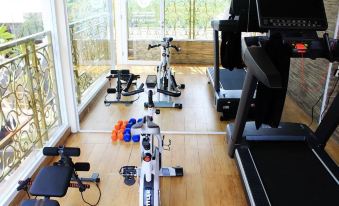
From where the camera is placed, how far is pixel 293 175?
2209mm

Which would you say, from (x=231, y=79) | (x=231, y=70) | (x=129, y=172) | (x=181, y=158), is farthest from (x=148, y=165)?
(x=231, y=79)

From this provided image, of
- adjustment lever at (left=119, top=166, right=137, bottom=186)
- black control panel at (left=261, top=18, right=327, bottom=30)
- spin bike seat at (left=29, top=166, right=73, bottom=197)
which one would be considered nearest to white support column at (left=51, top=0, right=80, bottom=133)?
adjustment lever at (left=119, top=166, right=137, bottom=186)

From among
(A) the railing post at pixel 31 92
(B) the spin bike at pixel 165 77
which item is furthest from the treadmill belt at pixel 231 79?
(A) the railing post at pixel 31 92

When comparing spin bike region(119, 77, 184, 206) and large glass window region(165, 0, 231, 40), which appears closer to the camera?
spin bike region(119, 77, 184, 206)

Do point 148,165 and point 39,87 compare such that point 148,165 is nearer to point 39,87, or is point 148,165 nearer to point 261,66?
point 261,66

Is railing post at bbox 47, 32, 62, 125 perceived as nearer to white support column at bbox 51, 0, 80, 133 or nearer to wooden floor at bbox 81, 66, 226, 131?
white support column at bbox 51, 0, 80, 133

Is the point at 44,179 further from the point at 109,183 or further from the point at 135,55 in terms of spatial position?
the point at 135,55

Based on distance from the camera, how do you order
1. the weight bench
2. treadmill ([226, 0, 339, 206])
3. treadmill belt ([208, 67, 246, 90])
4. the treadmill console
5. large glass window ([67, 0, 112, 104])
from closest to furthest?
1. the weight bench
2. treadmill ([226, 0, 339, 206])
3. the treadmill console
4. large glass window ([67, 0, 112, 104])
5. treadmill belt ([208, 67, 246, 90])

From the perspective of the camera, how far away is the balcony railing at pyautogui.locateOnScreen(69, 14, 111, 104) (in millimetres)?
3684

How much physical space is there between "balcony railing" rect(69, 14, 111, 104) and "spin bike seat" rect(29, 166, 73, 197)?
5.94ft

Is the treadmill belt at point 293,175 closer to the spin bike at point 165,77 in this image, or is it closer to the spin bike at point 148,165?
the spin bike at point 148,165

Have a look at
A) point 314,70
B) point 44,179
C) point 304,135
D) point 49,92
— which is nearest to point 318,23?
point 304,135

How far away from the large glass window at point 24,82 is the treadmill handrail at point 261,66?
1.65 meters

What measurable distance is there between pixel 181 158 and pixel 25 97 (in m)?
1.41
